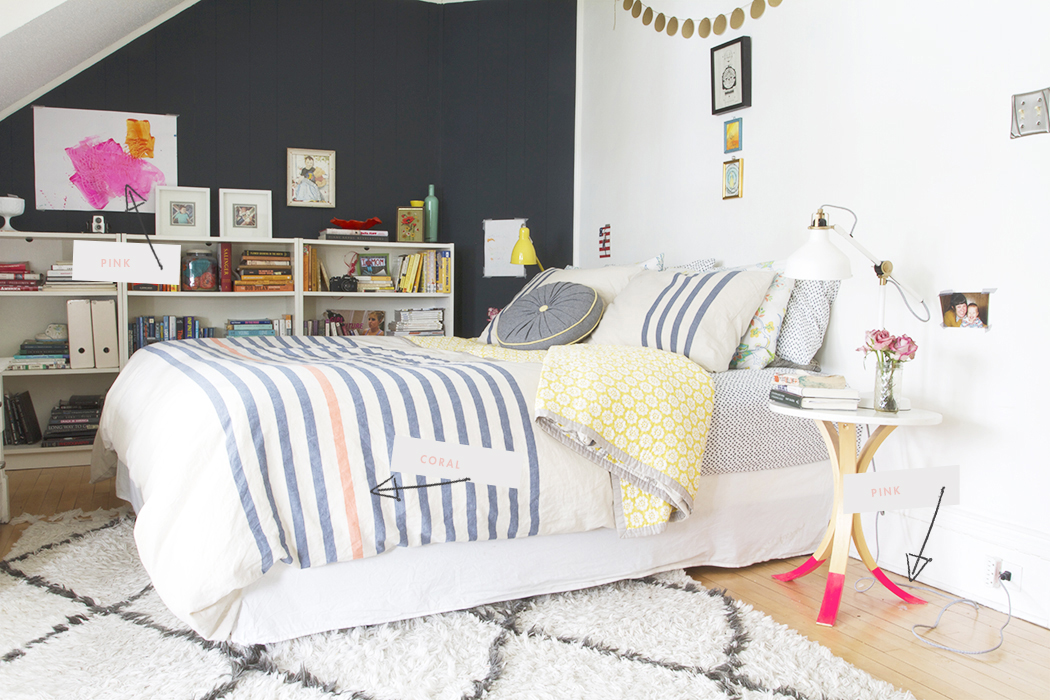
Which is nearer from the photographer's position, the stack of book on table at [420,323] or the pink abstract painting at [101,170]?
the pink abstract painting at [101,170]

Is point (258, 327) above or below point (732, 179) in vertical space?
below

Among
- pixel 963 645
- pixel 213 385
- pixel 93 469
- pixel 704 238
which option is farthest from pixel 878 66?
pixel 93 469

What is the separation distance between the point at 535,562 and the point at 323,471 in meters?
0.61

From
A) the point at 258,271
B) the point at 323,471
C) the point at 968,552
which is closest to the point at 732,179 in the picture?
the point at 968,552

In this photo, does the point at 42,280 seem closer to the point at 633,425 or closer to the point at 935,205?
the point at 633,425

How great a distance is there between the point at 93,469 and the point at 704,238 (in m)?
2.60

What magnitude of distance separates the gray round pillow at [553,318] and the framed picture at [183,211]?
73.5 inches

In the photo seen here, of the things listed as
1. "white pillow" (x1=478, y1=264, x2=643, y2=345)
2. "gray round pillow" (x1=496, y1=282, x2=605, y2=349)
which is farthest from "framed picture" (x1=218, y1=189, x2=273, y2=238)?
"gray round pillow" (x1=496, y1=282, x2=605, y2=349)

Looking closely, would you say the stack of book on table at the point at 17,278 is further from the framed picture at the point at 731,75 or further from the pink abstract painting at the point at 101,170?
the framed picture at the point at 731,75

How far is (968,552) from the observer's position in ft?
6.86

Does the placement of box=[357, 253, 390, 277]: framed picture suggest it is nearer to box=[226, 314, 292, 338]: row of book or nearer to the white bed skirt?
box=[226, 314, 292, 338]: row of book

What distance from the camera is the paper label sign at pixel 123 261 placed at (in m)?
1.61

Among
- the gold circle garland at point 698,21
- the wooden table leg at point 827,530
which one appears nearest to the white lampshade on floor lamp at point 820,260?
the wooden table leg at point 827,530

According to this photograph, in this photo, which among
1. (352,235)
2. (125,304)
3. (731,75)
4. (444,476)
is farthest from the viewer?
(352,235)
